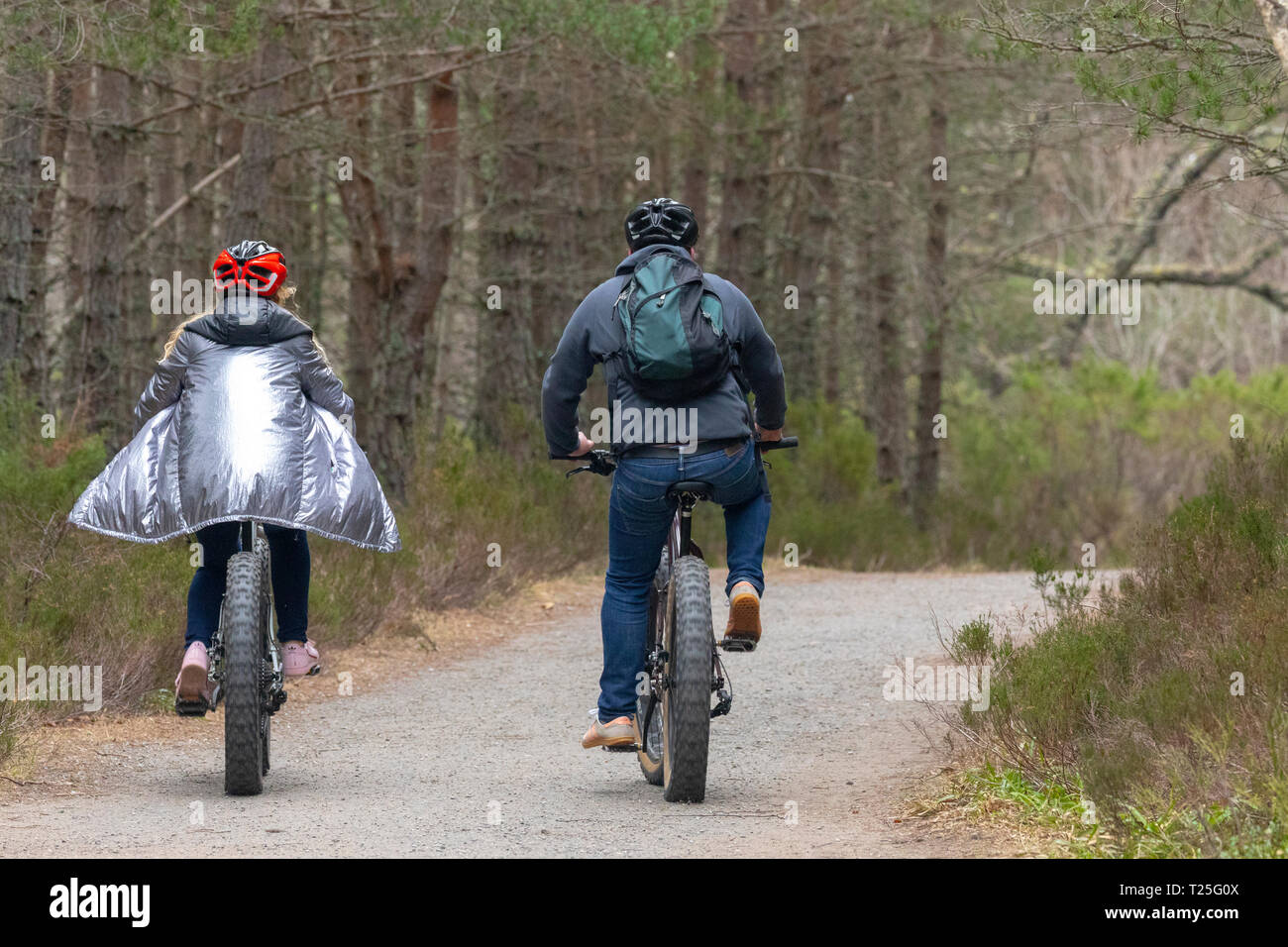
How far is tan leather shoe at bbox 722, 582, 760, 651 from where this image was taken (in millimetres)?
5750

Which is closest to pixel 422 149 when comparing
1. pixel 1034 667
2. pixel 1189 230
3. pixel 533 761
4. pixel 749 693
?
pixel 749 693

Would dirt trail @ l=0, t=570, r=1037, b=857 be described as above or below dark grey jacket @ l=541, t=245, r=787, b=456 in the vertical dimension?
below

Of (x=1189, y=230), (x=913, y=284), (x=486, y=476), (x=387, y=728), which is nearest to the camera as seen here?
(x=387, y=728)

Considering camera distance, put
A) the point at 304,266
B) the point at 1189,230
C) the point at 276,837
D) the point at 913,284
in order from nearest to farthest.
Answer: the point at 276,837 → the point at 304,266 → the point at 913,284 → the point at 1189,230

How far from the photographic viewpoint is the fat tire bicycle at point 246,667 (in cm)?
574

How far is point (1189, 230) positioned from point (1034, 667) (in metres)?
33.9

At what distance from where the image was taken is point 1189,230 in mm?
37562

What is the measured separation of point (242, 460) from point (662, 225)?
5.63 ft

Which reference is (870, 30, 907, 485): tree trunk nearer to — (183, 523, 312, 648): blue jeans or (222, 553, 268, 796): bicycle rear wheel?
(183, 523, 312, 648): blue jeans

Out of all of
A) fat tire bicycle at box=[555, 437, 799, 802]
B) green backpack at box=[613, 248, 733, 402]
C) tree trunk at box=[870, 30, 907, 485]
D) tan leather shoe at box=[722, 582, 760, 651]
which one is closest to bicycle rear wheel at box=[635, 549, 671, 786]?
fat tire bicycle at box=[555, 437, 799, 802]

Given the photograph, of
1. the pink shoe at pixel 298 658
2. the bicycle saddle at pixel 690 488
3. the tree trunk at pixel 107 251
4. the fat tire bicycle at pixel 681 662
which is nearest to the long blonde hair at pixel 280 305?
the pink shoe at pixel 298 658

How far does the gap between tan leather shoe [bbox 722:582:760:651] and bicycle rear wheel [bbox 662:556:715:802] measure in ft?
0.36

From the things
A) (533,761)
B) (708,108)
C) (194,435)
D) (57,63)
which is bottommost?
(533,761)
